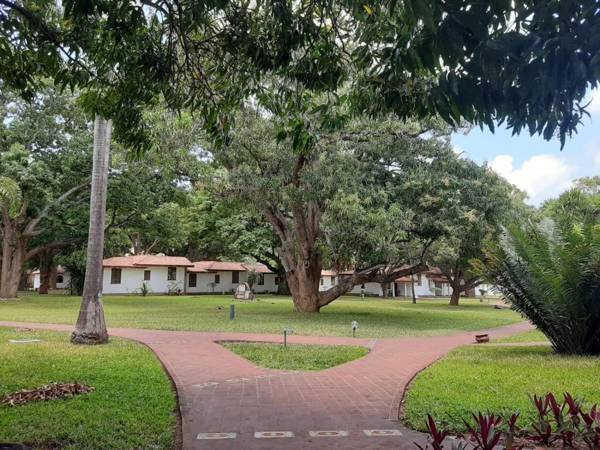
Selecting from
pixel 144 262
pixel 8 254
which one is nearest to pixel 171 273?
pixel 144 262

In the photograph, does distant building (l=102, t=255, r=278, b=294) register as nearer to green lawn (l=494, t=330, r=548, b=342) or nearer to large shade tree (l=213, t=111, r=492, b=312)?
large shade tree (l=213, t=111, r=492, b=312)

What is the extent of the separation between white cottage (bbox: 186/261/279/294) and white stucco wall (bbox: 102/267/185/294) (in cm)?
259

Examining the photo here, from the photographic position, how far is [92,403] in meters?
6.66

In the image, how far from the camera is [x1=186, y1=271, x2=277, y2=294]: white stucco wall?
1918 inches

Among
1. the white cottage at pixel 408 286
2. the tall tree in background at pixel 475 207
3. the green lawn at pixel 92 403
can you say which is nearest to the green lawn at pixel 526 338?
the tall tree in background at pixel 475 207

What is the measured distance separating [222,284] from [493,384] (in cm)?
4337

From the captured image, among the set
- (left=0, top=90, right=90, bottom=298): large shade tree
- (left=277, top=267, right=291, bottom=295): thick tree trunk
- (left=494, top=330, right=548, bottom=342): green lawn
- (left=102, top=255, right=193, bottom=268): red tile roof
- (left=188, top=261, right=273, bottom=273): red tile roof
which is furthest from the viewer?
(left=277, top=267, right=291, bottom=295): thick tree trunk

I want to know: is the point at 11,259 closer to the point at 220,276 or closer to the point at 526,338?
the point at 220,276

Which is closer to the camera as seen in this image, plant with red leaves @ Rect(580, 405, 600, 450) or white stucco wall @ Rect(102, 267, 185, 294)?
plant with red leaves @ Rect(580, 405, 600, 450)

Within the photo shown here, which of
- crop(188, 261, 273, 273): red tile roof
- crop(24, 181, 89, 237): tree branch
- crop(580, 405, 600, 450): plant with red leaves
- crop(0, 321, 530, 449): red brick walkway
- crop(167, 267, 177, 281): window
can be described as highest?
crop(24, 181, 89, 237): tree branch

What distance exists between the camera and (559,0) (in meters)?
2.68

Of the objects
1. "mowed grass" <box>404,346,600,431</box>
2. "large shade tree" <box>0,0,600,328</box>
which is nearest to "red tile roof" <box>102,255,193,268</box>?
"mowed grass" <box>404,346,600,431</box>

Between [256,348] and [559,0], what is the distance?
1069 centimetres

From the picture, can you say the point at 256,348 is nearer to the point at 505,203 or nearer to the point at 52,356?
the point at 52,356
